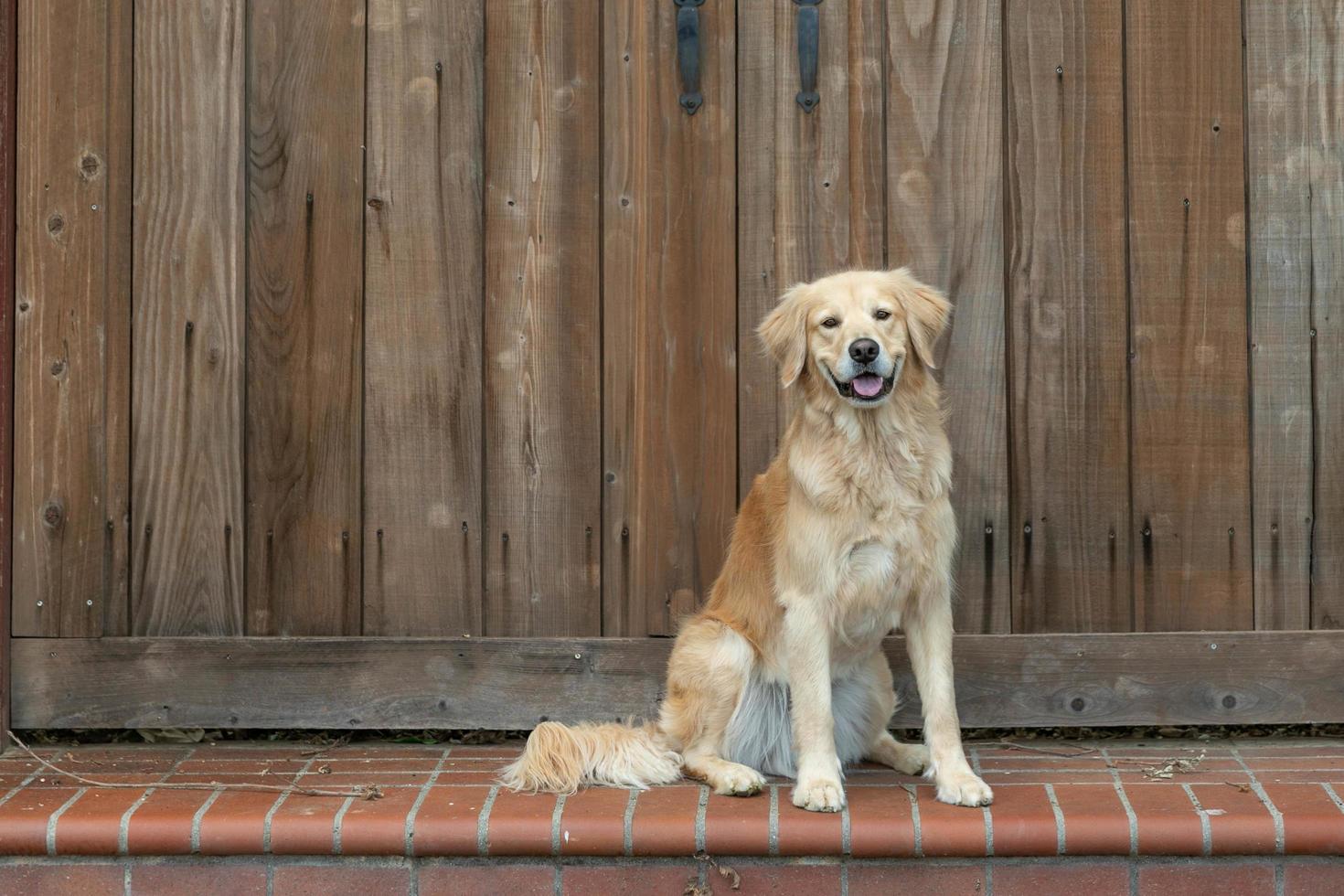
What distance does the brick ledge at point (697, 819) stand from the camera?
2.67 m

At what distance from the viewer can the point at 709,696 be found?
306 cm

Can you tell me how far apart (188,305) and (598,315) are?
109 cm

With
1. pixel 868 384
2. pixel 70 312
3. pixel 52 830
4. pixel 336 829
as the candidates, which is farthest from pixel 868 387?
pixel 70 312

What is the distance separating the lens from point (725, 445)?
11.2 ft

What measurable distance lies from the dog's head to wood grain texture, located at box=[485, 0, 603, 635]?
0.65 m

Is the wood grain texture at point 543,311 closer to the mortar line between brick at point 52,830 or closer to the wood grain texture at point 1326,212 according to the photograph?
the mortar line between brick at point 52,830

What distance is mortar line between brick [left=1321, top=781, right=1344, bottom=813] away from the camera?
2746mm

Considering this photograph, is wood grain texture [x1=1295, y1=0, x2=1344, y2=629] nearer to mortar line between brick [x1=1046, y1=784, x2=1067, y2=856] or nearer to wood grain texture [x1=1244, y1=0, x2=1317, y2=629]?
wood grain texture [x1=1244, y1=0, x2=1317, y2=629]

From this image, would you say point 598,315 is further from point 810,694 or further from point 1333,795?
point 1333,795

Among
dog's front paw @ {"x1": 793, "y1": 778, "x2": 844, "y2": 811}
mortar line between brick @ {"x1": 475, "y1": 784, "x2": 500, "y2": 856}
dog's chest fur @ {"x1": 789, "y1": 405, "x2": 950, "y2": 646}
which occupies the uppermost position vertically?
dog's chest fur @ {"x1": 789, "y1": 405, "x2": 950, "y2": 646}

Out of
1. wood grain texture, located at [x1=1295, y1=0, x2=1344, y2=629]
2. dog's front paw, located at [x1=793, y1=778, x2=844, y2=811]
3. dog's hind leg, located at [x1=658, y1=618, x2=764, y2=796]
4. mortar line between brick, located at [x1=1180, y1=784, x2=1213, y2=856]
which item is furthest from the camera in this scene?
wood grain texture, located at [x1=1295, y1=0, x2=1344, y2=629]

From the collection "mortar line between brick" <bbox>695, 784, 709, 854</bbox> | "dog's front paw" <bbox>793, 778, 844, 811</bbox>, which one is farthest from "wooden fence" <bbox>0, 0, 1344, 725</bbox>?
"dog's front paw" <bbox>793, 778, 844, 811</bbox>

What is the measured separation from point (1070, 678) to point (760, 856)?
1.13m

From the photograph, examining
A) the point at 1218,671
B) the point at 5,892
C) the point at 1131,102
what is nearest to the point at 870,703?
the point at 1218,671
